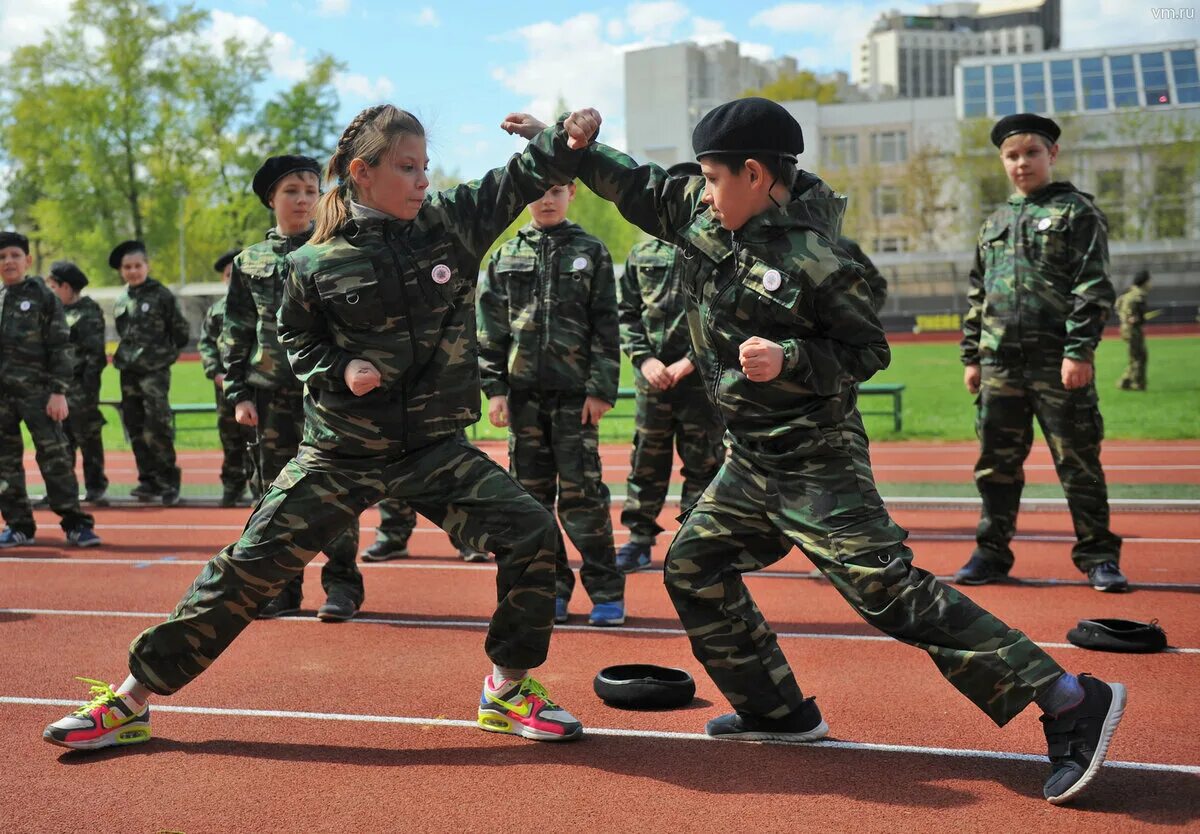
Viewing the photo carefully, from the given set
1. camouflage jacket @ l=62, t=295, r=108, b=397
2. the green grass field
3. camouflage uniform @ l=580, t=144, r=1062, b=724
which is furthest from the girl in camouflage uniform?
the green grass field

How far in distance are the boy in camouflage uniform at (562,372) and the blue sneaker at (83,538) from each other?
4.96 metres

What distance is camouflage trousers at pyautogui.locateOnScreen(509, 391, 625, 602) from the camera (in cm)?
673

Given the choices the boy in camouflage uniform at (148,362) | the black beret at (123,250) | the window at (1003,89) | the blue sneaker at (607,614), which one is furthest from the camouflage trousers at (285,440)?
the window at (1003,89)

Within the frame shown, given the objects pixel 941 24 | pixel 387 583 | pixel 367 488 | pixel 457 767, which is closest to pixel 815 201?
pixel 367 488

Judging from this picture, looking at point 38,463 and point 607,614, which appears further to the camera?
point 38,463

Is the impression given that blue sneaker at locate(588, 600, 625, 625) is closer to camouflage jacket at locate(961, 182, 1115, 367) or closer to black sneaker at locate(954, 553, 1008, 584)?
black sneaker at locate(954, 553, 1008, 584)

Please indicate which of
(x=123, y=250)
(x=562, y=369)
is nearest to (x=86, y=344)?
(x=123, y=250)

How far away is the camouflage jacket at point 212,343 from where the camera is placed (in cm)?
1139

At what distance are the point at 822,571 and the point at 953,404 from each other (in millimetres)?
17998

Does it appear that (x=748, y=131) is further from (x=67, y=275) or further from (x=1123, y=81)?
(x=1123, y=81)

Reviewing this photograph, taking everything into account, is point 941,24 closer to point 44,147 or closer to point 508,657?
point 44,147

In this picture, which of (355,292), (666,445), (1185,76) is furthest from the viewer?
(1185,76)

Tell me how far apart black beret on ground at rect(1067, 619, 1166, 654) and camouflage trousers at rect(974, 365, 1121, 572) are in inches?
53.6

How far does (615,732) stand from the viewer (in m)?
4.80
